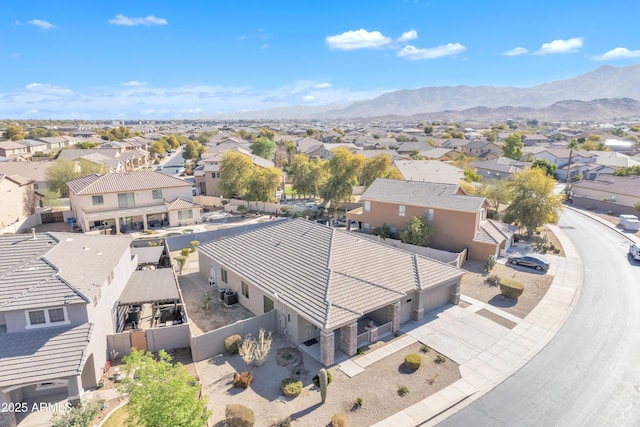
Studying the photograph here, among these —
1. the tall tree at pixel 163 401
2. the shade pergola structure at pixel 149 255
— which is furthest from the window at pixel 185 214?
the tall tree at pixel 163 401

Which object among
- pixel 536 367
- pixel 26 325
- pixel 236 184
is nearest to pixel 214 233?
pixel 236 184

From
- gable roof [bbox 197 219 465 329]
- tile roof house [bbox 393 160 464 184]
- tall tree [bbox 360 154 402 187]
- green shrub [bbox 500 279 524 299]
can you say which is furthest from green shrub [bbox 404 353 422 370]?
tall tree [bbox 360 154 402 187]

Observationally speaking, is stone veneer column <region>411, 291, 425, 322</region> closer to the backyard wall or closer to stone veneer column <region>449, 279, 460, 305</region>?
stone veneer column <region>449, 279, 460, 305</region>

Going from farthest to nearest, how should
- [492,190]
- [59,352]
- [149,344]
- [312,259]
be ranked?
1. [492,190]
2. [312,259]
3. [149,344]
4. [59,352]

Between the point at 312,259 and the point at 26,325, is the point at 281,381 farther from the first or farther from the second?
the point at 26,325

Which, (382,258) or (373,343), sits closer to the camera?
(373,343)

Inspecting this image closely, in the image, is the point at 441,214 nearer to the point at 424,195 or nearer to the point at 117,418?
the point at 424,195

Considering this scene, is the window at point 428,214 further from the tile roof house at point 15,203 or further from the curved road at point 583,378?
the tile roof house at point 15,203
